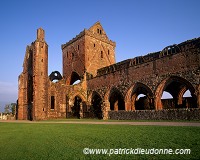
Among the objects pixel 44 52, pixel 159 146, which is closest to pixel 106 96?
pixel 44 52

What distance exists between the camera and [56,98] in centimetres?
2753

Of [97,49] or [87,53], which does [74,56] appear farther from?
[97,49]

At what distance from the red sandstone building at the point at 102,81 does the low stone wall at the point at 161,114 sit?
0.32 feet

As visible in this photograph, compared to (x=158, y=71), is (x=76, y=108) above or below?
below

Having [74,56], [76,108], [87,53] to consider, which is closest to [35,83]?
[76,108]

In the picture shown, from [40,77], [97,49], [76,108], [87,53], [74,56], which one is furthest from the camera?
[74,56]

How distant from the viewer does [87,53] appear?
33531 millimetres

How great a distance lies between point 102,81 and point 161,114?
40.6 feet

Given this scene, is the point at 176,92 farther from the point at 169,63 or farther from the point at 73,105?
the point at 73,105

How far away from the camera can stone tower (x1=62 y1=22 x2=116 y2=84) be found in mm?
33562

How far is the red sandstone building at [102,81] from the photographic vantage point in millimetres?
17766

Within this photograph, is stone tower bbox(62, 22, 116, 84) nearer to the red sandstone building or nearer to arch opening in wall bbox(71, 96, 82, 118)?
the red sandstone building

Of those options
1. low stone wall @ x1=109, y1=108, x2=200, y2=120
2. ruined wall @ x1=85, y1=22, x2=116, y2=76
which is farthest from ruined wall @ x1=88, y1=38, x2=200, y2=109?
ruined wall @ x1=85, y1=22, x2=116, y2=76

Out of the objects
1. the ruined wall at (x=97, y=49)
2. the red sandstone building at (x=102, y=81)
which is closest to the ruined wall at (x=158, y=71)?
the red sandstone building at (x=102, y=81)
